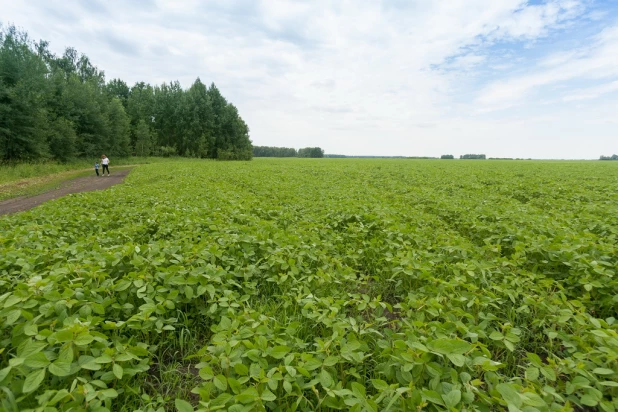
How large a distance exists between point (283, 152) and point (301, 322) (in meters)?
144

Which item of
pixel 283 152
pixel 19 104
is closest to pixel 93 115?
pixel 19 104

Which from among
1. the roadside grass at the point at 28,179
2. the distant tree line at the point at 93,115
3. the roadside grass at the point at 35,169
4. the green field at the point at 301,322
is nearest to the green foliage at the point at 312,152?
the distant tree line at the point at 93,115

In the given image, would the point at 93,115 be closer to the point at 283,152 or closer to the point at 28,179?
the point at 28,179

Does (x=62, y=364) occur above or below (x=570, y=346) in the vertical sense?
above

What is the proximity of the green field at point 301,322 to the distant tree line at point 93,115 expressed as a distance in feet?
96.1

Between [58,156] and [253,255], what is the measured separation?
3998 cm

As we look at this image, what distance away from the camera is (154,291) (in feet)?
9.63

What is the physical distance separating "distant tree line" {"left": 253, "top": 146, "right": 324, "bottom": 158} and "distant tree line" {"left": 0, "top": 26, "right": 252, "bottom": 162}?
69.3 metres

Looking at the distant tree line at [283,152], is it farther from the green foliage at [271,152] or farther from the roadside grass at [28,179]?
the roadside grass at [28,179]

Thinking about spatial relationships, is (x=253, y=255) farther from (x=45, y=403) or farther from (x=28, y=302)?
(x=45, y=403)

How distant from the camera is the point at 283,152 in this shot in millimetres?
143875

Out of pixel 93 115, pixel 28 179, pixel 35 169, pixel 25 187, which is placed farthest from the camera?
pixel 93 115

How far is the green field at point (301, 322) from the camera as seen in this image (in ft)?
6.18

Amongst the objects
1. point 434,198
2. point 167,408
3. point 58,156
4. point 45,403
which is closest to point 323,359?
point 167,408
